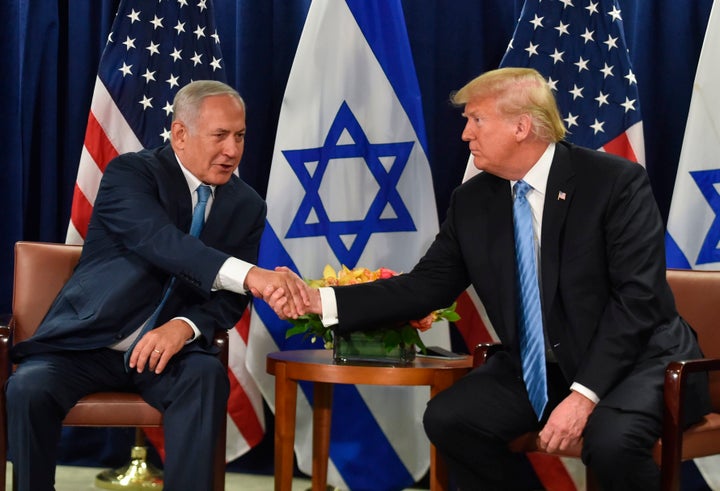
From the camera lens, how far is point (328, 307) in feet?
10.9

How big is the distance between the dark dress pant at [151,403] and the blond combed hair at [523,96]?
122 cm

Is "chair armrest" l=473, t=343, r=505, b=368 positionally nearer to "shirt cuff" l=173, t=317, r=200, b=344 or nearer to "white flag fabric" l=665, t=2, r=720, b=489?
"shirt cuff" l=173, t=317, r=200, b=344

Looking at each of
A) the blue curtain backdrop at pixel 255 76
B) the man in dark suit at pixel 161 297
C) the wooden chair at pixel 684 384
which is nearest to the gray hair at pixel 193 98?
the man in dark suit at pixel 161 297

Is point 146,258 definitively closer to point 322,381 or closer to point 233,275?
point 233,275

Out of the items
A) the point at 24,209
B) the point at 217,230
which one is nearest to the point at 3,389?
the point at 217,230

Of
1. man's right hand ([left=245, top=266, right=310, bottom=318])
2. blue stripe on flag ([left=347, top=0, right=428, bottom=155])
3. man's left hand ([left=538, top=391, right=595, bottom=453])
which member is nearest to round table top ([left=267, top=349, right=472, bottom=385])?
man's right hand ([left=245, top=266, right=310, bottom=318])

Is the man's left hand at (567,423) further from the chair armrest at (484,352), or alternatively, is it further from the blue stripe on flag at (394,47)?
the blue stripe on flag at (394,47)

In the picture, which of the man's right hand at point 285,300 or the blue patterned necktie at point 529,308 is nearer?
the blue patterned necktie at point 529,308

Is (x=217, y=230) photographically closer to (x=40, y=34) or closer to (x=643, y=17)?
(x=40, y=34)

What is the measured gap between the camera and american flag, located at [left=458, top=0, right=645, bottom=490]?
4.06 m

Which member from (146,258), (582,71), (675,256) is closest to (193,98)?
(146,258)

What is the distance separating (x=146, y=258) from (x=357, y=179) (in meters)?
1.23

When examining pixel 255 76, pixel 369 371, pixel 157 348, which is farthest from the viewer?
pixel 255 76

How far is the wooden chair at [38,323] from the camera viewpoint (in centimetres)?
316
